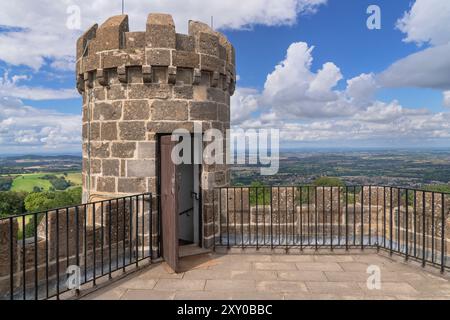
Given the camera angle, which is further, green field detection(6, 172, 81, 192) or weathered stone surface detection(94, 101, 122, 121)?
green field detection(6, 172, 81, 192)

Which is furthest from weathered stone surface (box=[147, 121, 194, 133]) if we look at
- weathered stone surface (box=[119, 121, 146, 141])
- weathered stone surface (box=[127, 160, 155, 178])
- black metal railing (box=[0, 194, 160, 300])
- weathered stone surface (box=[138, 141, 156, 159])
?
black metal railing (box=[0, 194, 160, 300])

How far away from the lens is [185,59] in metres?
5.74

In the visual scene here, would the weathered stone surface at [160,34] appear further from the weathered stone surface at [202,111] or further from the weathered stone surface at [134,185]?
the weathered stone surface at [134,185]

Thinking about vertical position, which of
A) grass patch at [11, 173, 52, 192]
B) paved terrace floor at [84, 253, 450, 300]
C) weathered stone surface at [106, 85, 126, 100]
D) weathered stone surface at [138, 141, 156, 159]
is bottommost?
grass patch at [11, 173, 52, 192]

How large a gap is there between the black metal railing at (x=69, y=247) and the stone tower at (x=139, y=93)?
561 mm

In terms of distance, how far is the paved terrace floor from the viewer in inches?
168

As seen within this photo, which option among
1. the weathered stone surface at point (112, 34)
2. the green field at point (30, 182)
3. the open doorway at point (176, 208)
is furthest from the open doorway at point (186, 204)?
the green field at point (30, 182)

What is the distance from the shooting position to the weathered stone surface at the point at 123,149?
18.8 ft

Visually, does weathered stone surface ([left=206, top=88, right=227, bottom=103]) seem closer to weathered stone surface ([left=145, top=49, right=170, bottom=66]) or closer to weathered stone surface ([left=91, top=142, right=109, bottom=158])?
weathered stone surface ([left=145, top=49, right=170, bottom=66])

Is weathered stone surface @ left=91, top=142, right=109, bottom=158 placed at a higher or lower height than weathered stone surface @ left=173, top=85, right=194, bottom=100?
lower

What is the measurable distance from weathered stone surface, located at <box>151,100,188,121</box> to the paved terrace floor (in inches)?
103

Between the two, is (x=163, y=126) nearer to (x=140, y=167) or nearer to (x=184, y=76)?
(x=140, y=167)
